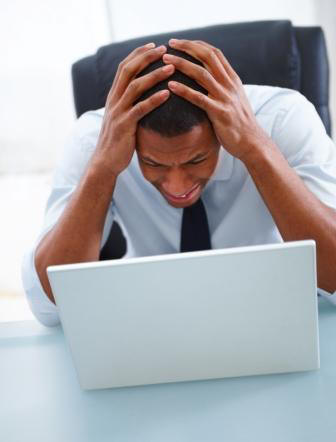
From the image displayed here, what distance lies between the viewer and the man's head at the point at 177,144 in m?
1.05

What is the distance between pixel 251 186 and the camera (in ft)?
4.43

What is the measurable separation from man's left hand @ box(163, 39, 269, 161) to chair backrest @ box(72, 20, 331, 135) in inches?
10.9

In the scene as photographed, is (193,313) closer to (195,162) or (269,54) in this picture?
(195,162)

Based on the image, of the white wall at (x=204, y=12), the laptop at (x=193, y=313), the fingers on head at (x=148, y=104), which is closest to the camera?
the laptop at (x=193, y=313)

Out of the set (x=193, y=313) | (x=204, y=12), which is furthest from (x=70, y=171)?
(x=204, y=12)

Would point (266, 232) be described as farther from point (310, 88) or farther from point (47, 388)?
point (47, 388)

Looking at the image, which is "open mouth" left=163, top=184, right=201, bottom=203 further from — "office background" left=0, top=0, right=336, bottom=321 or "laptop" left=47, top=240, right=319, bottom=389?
"office background" left=0, top=0, right=336, bottom=321

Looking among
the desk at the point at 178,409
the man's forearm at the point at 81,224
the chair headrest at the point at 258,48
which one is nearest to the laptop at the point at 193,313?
the desk at the point at 178,409

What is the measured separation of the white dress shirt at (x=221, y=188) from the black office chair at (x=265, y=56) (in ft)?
0.21

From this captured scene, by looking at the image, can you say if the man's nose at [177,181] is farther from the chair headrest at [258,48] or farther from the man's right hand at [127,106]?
the chair headrest at [258,48]

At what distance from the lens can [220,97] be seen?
3.55 ft

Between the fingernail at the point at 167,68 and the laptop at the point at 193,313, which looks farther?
the fingernail at the point at 167,68

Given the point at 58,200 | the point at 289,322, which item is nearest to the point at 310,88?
the point at 58,200

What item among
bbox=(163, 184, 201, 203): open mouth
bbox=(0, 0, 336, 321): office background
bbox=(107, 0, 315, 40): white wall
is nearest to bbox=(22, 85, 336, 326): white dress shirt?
bbox=(163, 184, 201, 203): open mouth
